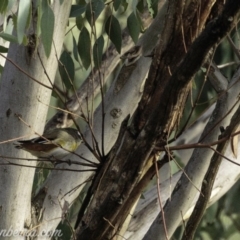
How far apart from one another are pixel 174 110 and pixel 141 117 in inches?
3.9

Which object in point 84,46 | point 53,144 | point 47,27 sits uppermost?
point 84,46

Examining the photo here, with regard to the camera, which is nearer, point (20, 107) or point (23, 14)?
point (23, 14)

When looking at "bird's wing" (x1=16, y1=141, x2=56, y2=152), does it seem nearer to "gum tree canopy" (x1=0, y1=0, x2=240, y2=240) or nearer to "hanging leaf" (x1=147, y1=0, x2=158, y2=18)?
"gum tree canopy" (x1=0, y1=0, x2=240, y2=240)

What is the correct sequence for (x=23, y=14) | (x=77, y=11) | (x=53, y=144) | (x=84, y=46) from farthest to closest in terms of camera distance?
1. (x=84, y=46)
2. (x=77, y=11)
3. (x=53, y=144)
4. (x=23, y=14)

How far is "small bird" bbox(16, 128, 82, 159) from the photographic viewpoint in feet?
4.87

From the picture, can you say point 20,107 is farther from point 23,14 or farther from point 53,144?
point 23,14

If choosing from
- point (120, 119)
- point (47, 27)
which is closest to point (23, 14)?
point (47, 27)

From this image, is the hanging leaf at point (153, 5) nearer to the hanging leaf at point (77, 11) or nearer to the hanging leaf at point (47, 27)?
the hanging leaf at point (77, 11)

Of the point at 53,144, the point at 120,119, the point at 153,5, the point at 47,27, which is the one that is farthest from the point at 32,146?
the point at 153,5

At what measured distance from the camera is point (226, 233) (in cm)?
309

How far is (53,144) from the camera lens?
145 cm

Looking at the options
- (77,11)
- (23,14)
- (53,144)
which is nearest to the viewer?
(23,14)

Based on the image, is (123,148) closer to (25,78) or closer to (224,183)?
(25,78)

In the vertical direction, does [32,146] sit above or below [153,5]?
below
